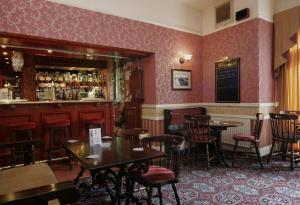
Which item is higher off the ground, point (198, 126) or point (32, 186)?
point (198, 126)

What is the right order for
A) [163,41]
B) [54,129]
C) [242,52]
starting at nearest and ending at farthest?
1. [54,129]
2. [242,52]
3. [163,41]

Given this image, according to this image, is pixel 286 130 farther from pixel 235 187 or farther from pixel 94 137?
pixel 94 137

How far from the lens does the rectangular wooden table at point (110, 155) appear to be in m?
1.86

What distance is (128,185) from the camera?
2.54 m

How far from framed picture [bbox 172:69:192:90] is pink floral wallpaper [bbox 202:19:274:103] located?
98 centimetres

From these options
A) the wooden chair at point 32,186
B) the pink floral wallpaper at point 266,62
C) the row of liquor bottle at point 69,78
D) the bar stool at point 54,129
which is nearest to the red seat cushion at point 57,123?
the bar stool at point 54,129

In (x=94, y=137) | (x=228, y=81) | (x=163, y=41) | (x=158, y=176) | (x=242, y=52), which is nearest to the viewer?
(x=158, y=176)

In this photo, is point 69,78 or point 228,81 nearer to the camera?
point 228,81

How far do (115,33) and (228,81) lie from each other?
2812 millimetres

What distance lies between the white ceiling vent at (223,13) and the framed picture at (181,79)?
1395 mm

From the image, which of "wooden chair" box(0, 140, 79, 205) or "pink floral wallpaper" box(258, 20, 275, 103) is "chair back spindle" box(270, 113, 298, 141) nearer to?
"pink floral wallpaper" box(258, 20, 275, 103)

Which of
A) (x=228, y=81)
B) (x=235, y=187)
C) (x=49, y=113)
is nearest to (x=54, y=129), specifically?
(x=49, y=113)

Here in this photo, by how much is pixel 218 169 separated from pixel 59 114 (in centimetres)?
323

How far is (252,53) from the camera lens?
4652mm
